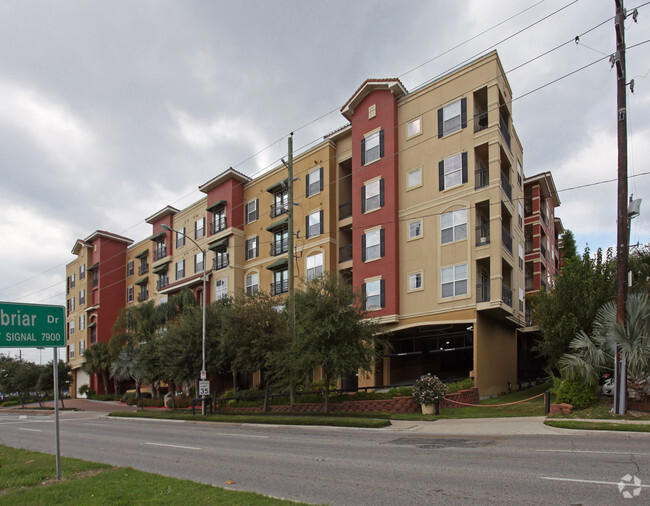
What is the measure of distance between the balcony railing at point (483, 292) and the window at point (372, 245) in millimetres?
5968

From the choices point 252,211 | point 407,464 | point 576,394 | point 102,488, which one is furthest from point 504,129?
point 102,488

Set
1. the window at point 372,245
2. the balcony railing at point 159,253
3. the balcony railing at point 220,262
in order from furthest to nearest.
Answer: the balcony railing at point 159,253, the balcony railing at point 220,262, the window at point 372,245

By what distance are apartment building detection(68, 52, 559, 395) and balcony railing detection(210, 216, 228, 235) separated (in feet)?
13.9

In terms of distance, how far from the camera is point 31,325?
9062 millimetres

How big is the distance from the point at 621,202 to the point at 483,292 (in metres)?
10.5

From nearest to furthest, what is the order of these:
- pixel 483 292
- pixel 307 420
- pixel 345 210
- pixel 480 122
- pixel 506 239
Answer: pixel 307 420, pixel 483 292, pixel 480 122, pixel 506 239, pixel 345 210

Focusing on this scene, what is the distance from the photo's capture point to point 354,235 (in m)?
31.2

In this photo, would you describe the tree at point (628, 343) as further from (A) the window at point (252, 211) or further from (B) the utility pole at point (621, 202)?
(A) the window at point (252, 211)

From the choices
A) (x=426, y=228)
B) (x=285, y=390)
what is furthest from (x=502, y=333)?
(x=285, y=390)

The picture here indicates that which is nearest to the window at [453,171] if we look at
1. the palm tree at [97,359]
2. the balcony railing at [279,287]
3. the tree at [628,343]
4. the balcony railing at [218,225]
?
the tree at [628,343]

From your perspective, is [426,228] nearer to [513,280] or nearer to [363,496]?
[513,280]

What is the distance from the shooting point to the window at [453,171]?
26406 mm

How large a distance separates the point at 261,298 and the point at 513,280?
1445 cm

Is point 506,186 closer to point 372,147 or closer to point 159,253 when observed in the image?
point 372,147
